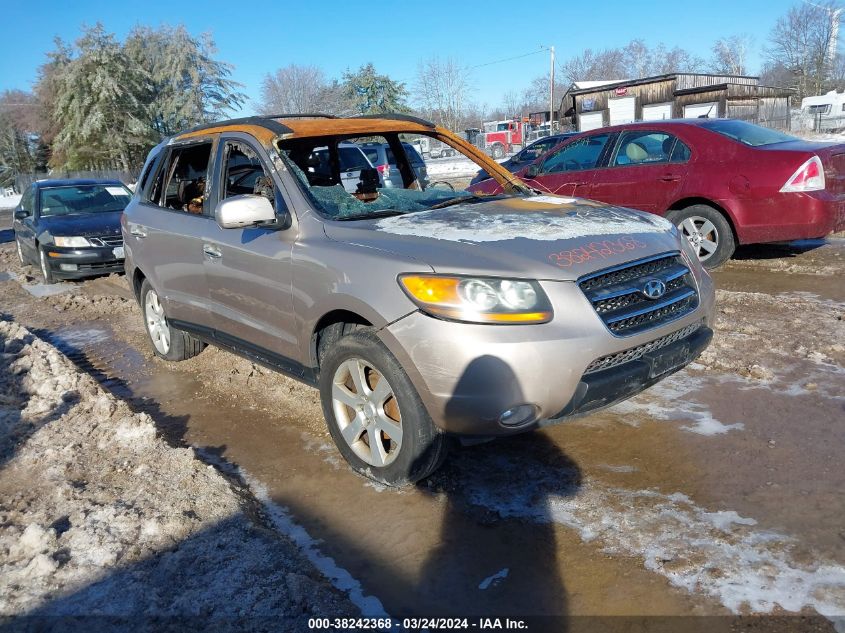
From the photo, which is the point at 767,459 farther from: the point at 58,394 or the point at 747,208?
the point at 58,394

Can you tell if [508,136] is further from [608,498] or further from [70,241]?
[608,498]

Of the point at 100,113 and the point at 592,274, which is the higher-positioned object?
the point at 100,113

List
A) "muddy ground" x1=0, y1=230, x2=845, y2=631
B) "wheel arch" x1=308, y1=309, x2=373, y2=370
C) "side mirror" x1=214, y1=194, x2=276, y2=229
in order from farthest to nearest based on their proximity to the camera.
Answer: "side mirror" x1=214, y1=194, x2=276, y2=229 < "wheel arch" x1=308, y1=309, x2=373, y2=370 < "muddy ground" x1=0, y1=230, x2=845, y2=631

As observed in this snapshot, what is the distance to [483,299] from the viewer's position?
2.83m

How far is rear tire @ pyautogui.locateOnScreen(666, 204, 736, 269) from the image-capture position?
6.83 meters

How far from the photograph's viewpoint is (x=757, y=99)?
132 ft

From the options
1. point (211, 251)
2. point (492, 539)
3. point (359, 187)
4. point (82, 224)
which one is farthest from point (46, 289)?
point (492, 539)

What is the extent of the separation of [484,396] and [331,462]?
4.28 ft

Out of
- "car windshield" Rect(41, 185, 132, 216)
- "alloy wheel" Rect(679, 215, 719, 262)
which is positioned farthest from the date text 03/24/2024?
"car windshield" Rect(41, 185, 132, 216)

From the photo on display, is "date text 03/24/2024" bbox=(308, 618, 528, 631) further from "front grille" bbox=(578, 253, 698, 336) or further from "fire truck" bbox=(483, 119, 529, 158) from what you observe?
"fire truck" bbox=(483, 119, 529, 158)

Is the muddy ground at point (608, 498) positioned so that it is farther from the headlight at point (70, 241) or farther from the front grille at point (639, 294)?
the headlight at point (70, 241)

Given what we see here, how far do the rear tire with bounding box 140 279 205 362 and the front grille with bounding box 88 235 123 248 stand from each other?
4688mm

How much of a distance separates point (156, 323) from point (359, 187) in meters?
2.40

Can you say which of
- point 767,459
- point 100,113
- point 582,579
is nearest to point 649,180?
point 767,459
